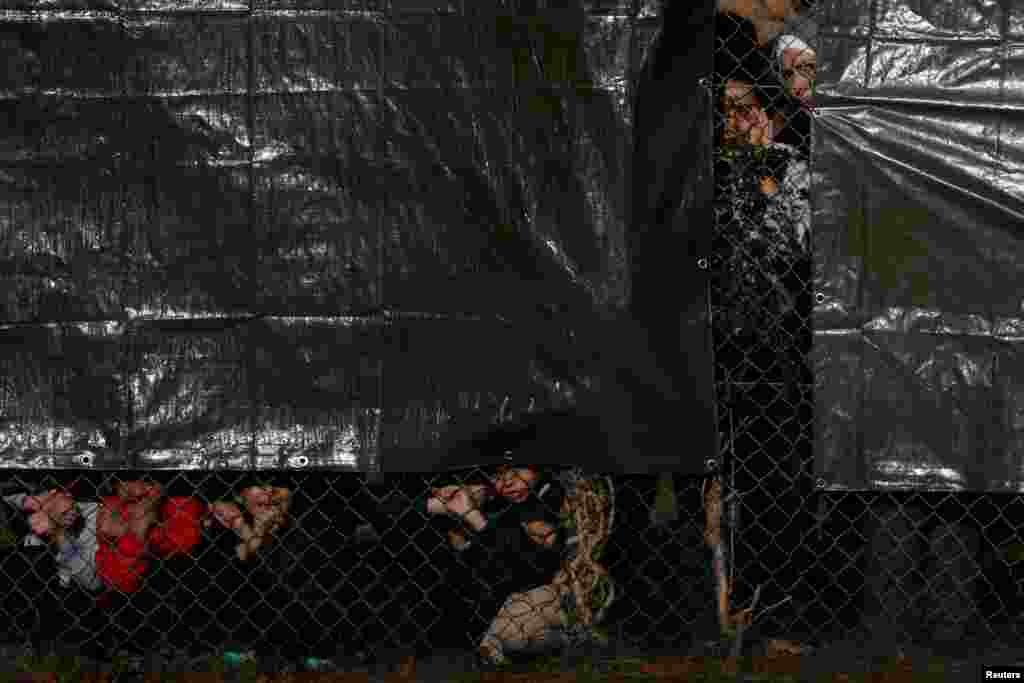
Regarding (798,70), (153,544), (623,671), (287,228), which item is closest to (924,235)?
(798,70)

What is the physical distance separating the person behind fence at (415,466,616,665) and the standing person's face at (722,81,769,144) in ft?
3.89

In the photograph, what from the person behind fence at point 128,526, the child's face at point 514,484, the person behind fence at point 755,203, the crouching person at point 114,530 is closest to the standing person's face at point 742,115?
the person behind fence at point 755,203

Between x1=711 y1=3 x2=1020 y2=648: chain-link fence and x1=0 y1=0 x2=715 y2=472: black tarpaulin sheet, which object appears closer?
x1=0 y1=0 x2=715 y2=472: black tarpaulin sheet

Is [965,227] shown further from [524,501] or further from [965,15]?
[524,501]

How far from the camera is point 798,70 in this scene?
3.61 meters

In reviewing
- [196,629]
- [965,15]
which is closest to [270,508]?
[196,629]

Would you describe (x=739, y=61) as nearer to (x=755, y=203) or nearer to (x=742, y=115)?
(x=742, y=115)

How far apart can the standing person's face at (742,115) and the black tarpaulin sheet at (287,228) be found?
470mm

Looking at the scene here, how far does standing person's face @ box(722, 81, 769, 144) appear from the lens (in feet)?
12.0

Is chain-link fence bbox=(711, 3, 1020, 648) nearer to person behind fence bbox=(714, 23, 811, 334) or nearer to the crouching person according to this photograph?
person behind fence bbox=(714, 23, 811, 334)

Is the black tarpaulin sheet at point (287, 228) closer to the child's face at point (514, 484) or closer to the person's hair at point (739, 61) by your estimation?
the child's face at point (514, 484)

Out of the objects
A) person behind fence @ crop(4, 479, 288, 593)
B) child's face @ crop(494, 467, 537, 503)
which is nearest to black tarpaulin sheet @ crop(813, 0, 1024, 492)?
child's face @ crop(494, 467, 537, 503)

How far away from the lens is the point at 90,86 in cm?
339

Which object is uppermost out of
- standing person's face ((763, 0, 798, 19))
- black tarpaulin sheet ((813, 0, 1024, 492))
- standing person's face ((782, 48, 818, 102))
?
standing person's face ((763, 0, 798, 19))
